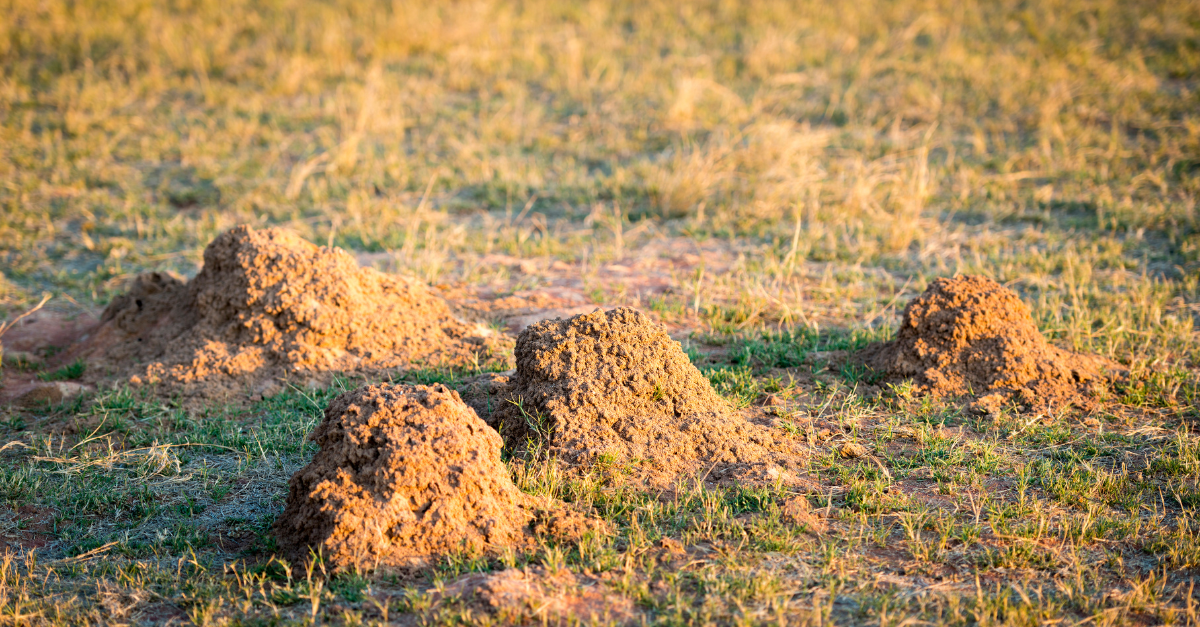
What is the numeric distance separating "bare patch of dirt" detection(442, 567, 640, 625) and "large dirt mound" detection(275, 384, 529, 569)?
0.20 meters

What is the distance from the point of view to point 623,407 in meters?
3.71

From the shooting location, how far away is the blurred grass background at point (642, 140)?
6242 mm

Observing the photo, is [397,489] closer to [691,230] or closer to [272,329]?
[272,329]

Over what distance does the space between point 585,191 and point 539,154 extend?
106cm

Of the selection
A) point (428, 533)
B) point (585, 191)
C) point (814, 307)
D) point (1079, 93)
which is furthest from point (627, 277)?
point (1079, 93)

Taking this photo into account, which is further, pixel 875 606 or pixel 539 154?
pixel 539 154

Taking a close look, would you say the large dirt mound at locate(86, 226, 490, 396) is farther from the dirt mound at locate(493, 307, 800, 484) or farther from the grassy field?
the dirt mound at locate(493, 307, 800, 484)

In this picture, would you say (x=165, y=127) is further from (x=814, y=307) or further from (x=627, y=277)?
(x=814, y=307)

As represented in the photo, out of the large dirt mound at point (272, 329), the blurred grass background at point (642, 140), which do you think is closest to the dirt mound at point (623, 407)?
the large dirt mound at point (272, 329)

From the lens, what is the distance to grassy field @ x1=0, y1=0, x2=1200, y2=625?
3084 millimetres

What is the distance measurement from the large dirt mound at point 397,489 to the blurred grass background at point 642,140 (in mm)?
2369

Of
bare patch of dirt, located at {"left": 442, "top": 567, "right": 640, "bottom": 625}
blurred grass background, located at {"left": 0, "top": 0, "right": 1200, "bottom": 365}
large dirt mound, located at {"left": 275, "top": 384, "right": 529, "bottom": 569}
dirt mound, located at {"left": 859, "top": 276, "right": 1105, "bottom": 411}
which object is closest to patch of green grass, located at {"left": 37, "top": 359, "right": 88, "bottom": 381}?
blurred grass background, located at {"left": 0, "top": 0, "right": 1200, "bottom": 365}

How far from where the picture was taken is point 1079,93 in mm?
9453

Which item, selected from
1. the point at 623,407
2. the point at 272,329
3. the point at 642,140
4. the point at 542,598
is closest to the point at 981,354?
the point at 623,407
